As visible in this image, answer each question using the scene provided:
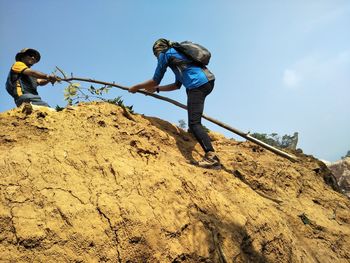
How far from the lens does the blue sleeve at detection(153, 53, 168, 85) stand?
230 inches

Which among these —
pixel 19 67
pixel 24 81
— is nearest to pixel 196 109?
pixel 24 81

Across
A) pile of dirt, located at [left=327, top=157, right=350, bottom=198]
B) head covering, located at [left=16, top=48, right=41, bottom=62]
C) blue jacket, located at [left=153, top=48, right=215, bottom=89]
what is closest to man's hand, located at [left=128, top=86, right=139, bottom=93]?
blue jacket, located at [left=153, top=48, right=215, bottom=89]

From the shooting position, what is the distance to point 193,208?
14.1 ft

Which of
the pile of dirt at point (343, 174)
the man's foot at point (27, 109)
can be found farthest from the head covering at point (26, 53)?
the pile of dirt at point (343, 174)

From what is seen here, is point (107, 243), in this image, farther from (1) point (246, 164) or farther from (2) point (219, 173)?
(1) point (246, 164)

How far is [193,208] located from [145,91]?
2.92 meters

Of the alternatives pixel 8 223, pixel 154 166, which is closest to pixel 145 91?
pixel 154 166

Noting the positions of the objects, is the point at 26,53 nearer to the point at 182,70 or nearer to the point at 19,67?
the point at 19,67

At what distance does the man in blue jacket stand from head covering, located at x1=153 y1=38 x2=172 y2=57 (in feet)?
0.31

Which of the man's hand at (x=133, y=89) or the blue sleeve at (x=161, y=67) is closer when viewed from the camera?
the blue sleeve at (x=161, y=67)

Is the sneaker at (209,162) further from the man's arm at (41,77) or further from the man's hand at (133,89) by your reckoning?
the man's arm at (41,77)

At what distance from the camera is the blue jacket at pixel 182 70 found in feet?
18.7

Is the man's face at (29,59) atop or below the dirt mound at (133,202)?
atop

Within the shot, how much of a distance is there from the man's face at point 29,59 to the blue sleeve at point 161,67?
7.36 ft
